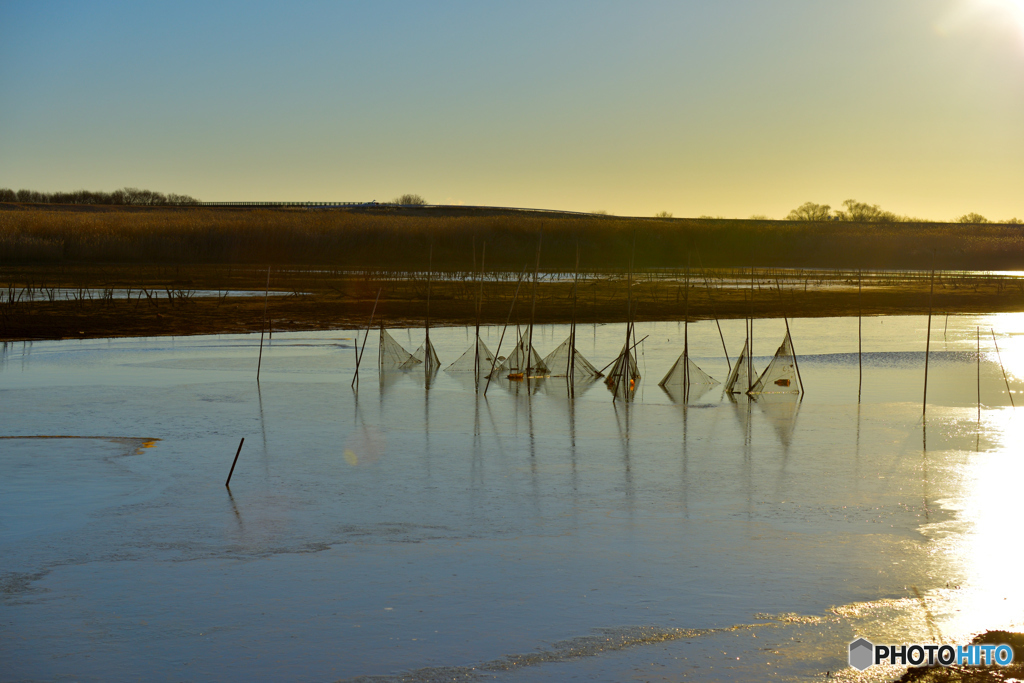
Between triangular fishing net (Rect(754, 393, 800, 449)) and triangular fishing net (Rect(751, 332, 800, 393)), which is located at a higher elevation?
triangular fishing net (Rect(751, 332, 800, 393))

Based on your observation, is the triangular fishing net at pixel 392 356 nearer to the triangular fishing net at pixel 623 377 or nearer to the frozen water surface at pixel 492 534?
the frozen water surface at pixel 492 534

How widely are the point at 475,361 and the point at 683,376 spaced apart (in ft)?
9.71

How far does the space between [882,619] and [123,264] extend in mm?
50930

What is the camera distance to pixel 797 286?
3903 centimetres

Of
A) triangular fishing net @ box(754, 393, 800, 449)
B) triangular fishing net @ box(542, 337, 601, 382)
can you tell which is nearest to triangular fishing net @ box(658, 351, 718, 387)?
triangular fishing net @ box(754, 393, 800, 449)

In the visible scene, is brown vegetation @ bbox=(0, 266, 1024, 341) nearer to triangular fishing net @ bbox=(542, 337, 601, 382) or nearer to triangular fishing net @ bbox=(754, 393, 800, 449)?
triangular fishing net @ bbox=(542, 337, 601, 382)

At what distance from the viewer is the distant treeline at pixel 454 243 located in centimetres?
5509

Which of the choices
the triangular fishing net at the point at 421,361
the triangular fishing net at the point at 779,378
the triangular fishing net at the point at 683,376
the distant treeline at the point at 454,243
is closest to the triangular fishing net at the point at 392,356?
the triangular fishing net at the point at 421,361

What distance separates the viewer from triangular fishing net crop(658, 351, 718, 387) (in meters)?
12.5

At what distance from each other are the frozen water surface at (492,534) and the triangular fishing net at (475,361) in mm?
2048

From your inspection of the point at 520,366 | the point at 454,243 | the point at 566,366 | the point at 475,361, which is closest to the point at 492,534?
the point at 475,361

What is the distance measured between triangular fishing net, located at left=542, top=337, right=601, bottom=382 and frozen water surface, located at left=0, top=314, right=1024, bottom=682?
219cm

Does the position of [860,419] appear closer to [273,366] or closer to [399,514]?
[399,514]

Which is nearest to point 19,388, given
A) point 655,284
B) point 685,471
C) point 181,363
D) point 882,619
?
point 181,363
